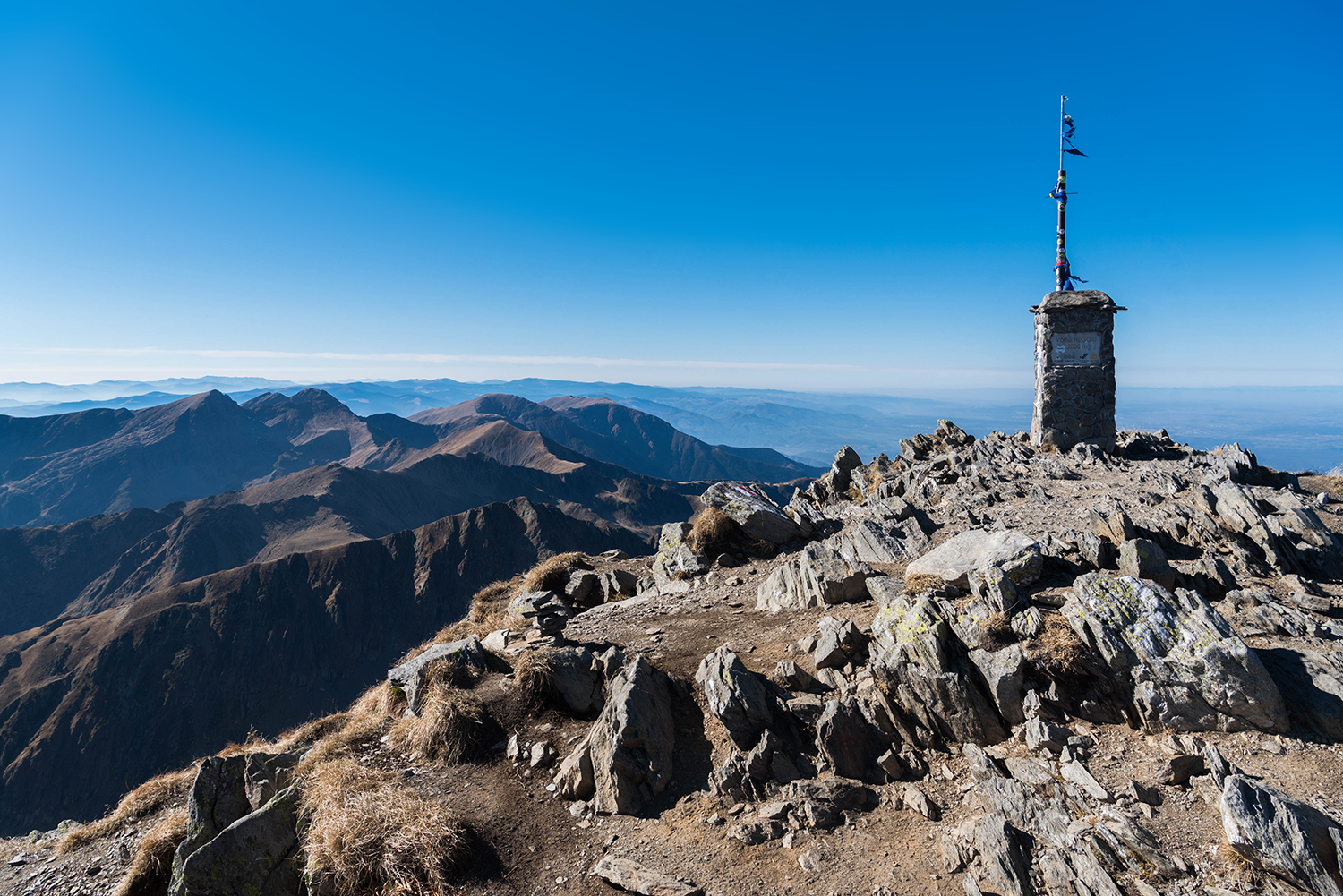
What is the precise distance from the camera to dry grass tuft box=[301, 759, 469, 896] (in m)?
6.43

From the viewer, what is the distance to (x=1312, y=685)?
6523mm

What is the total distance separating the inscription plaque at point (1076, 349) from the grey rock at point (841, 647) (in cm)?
1467

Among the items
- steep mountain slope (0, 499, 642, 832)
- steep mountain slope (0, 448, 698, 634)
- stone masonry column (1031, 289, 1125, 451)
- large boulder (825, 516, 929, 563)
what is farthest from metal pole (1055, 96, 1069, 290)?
steep mountain slope (0, 448, 698, 634)

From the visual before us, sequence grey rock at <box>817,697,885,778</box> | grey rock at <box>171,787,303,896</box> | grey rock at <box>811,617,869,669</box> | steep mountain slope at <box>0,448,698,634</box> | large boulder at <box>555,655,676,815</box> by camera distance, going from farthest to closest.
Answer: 1. steep mountain slope at <box>0,448,698,634</box>
2. grey rock at <box>811,617,869,669</box>
3. large boulder at <box>555,655,676,815</box>
4. grey rock at <box>817,697,885,778</box>
5. grey rock at <box>171,787,303,896</box>

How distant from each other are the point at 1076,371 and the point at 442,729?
20514 mm

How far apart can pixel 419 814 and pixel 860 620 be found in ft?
23.7

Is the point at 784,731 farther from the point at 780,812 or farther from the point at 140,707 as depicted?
the point at 140,707

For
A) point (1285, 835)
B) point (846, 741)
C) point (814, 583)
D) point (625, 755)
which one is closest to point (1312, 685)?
point (1285, 835)

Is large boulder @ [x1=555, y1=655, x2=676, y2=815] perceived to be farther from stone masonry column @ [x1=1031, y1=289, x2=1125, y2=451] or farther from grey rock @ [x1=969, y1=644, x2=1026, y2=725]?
stone masonry column @ [x1=1031, y1=289, x2=1125, y2=451]

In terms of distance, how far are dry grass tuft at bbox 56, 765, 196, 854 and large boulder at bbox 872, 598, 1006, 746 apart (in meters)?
11.3

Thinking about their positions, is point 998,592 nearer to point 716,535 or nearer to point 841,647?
point 841,647

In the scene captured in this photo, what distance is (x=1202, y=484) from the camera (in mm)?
11789

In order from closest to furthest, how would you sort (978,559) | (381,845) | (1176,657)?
(381,845), (1176,657), (978,559)

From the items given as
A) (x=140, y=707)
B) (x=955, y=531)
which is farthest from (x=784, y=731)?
(x=140, y=707)
